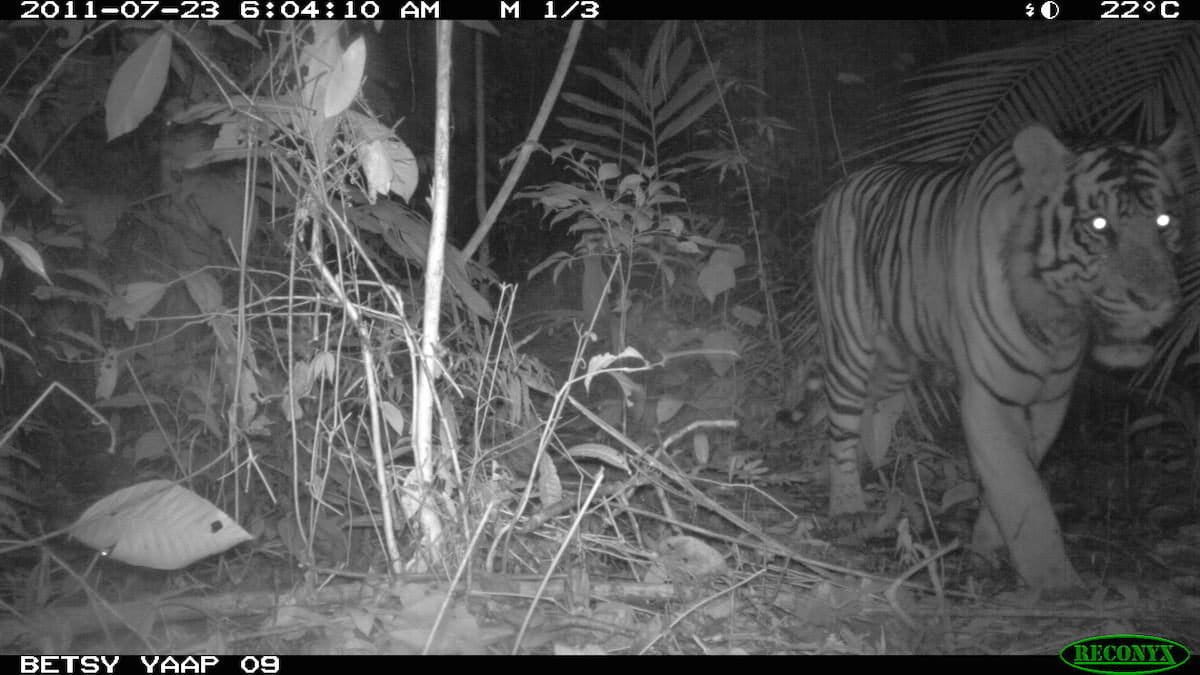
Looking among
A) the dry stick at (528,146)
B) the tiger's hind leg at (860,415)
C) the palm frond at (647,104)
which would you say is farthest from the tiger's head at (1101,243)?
the dry stick at (528,146)

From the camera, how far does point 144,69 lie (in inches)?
92.7

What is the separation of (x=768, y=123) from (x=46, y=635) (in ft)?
7.99

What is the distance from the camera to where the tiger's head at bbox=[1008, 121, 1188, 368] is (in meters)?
2.73

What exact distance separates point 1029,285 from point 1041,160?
339 millimetres

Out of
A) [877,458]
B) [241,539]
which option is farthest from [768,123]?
[241,539]

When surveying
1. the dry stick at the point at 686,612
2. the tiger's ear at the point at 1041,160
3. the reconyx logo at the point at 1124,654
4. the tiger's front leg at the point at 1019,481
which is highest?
the tiger's ear at the point at 1041,160

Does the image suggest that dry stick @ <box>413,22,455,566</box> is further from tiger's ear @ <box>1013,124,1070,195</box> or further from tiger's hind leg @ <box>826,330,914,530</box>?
tiger's ear @ <box>1013,124,1070,195</box>

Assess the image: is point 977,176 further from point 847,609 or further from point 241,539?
point 241,539

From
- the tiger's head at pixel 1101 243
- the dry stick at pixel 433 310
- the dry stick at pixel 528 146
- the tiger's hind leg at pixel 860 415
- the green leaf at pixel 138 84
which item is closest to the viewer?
the green leaf at pixel 138 84

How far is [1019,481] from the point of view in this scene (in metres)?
2.82

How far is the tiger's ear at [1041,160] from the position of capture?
2.80 meters

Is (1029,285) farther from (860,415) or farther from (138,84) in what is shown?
(138,84)

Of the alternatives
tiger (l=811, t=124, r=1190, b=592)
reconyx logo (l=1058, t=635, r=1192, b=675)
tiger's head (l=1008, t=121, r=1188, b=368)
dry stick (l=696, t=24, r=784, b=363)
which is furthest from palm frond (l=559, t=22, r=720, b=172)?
reconyx logo (l=1058, t=635, r=1192, b=675)

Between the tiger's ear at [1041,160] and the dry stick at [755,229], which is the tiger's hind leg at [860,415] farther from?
the tiger's ear at [1041,160]
